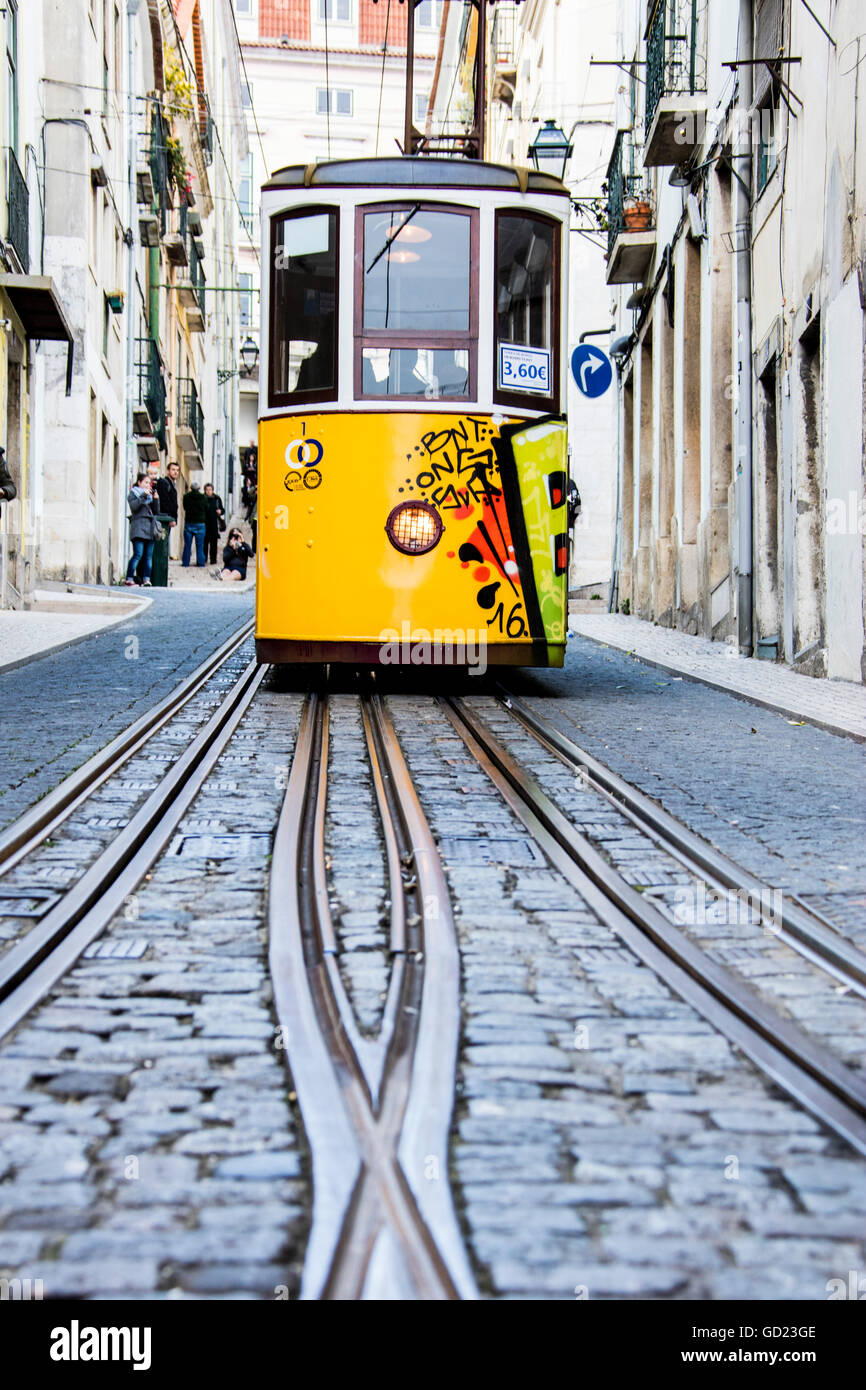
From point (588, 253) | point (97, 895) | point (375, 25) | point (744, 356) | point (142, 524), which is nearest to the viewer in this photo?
point (97, 895)

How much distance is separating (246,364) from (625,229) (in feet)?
144

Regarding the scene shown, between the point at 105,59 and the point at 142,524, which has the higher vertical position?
the point at 105,59

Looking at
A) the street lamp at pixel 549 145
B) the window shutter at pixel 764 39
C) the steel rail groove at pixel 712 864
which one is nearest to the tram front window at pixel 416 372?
the steel rail groove at pixel 712 864

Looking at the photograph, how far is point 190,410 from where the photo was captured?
46688mm

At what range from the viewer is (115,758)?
7824 mm

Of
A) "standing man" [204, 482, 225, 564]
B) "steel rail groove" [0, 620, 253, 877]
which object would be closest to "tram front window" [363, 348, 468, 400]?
"steel rail groove" [0, 620, 253, 877]

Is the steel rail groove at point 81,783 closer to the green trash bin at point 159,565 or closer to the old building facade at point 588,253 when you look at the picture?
the green trash bin at point 159,565

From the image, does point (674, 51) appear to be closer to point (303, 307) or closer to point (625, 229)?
point (625, 229)

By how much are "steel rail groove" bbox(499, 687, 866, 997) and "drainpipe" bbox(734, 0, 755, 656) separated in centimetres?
805

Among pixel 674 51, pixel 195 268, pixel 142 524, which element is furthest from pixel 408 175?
pixel 195 268

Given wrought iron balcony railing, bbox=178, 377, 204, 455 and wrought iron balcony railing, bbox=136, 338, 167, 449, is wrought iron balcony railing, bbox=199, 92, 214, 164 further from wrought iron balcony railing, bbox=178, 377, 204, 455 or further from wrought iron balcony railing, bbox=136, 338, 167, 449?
wrought iron balcony railing, bbox=136, 338, 167, 449

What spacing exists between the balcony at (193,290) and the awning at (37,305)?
2119 centimetres
